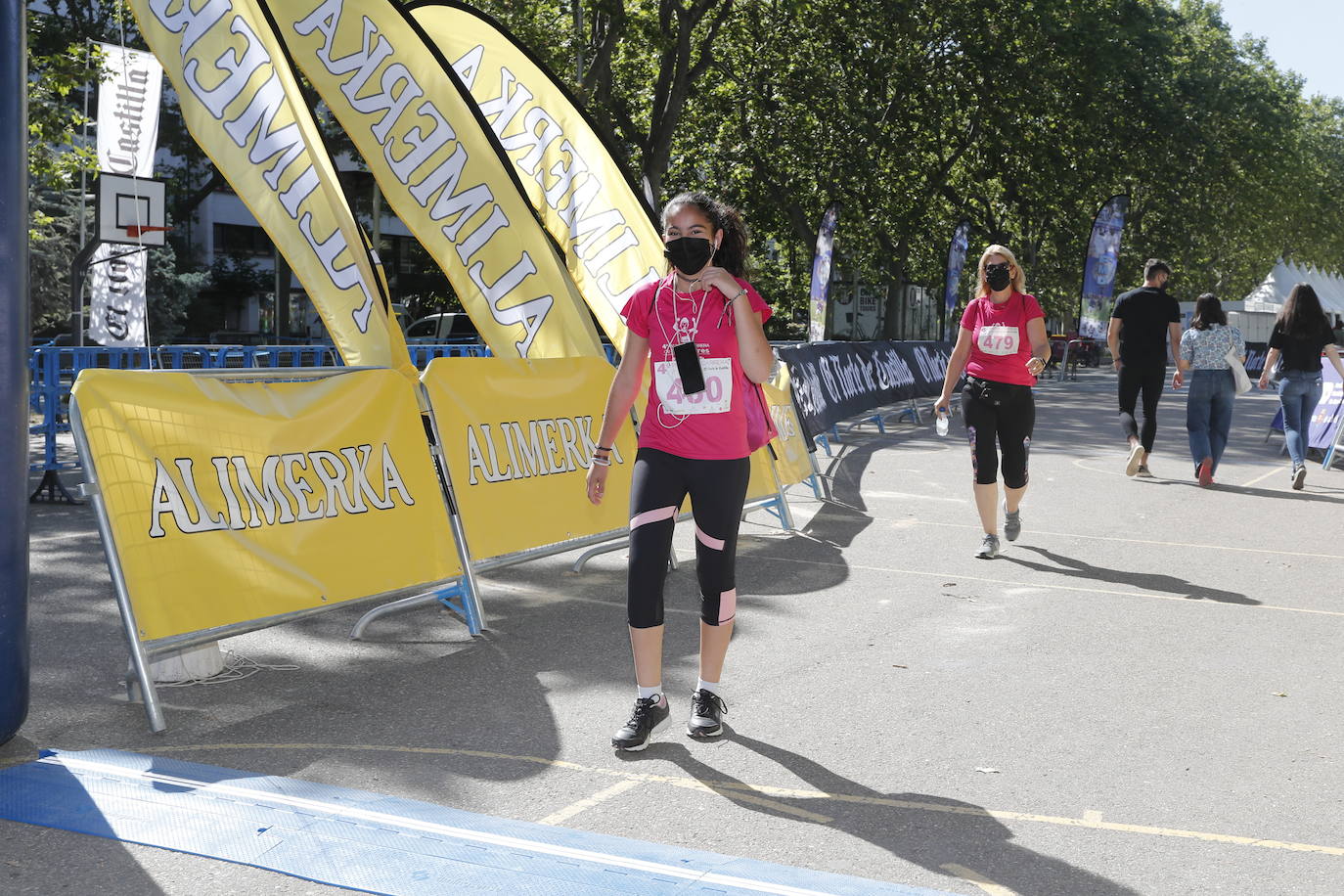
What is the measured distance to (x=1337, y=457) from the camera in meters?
15.6

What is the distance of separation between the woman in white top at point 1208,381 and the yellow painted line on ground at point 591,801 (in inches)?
376

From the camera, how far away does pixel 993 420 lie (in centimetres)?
860

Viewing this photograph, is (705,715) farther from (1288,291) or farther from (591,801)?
(1288,291)

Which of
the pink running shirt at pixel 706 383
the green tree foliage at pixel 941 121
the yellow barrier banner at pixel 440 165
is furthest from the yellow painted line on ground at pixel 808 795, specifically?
the green tree foliage at pixel 941 121

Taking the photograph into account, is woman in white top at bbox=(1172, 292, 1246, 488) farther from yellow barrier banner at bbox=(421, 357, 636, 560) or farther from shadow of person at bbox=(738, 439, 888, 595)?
yellow barrier banner at bbox=(421, 357, 636, 560)

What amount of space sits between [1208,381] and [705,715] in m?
9.26

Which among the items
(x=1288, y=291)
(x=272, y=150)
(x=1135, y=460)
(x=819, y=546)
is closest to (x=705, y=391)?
(x=272, y=150)

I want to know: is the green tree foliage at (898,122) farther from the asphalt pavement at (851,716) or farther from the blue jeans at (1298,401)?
the asphalt pavement at (851,716)

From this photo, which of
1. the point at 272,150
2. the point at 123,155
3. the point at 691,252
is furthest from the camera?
the point at 123,155

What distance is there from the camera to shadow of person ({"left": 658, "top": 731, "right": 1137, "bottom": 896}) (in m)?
3.70

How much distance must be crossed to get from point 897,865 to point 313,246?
462 cm

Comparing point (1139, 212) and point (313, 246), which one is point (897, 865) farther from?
point (1139, 212)

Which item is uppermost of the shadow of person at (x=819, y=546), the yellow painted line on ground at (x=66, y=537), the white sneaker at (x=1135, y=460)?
the white sneaker at (x=1135, y=460)

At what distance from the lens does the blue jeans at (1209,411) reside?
12.6 m
